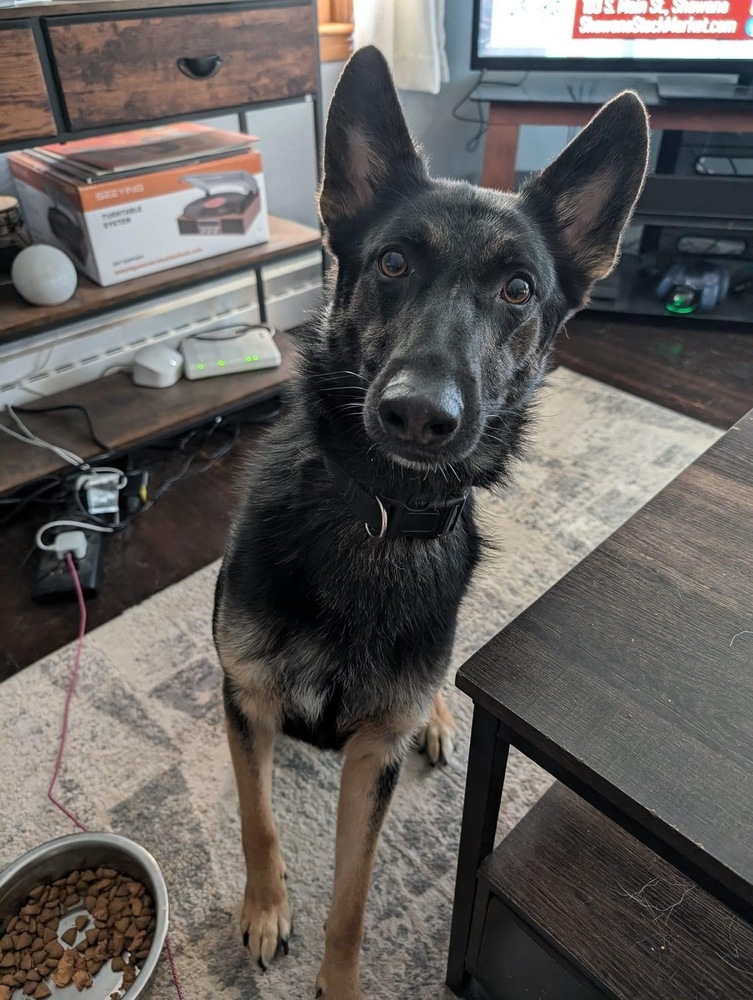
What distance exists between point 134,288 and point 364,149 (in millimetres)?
1047

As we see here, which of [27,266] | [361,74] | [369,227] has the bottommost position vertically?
[27,266]

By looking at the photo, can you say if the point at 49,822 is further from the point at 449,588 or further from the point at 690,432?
the point at 690,432

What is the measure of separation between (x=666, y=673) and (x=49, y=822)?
1.11 meters

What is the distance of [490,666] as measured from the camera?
2.76 feet

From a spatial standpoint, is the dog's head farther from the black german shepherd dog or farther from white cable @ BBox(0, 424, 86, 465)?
white cable @ BBox(0, 424, 86, 465)

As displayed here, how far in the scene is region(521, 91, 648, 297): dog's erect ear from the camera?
951mm

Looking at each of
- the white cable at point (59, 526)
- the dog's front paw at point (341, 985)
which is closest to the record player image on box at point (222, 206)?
the white cable at point (59, 526)

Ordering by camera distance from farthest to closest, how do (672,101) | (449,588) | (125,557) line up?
(672,101) < (125,557) < (449,588)

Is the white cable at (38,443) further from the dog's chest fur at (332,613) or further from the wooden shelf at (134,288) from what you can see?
the dog's chest fur at (332,613)

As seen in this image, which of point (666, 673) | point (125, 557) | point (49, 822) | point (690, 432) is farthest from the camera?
point (690, 432)

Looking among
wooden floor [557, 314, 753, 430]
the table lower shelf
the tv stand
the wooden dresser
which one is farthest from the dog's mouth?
the tv stand

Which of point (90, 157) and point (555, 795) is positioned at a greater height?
point (90, 157)

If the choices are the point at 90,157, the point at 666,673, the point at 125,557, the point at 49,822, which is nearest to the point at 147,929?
the point at 49,822

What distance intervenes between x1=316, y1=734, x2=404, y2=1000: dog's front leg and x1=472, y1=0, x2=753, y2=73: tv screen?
2.68 metres
